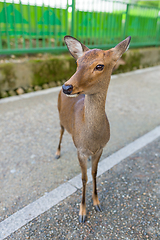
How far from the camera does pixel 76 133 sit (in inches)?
83.4

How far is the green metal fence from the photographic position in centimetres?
517

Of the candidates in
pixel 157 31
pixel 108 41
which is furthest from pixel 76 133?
pixel 157 31

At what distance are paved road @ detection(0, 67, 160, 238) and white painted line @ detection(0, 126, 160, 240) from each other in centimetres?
11

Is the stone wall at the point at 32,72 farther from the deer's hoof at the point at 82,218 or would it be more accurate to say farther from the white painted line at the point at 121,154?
the deer's hoof at the point at 82,218

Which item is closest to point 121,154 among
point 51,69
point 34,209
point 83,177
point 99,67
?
point 83,177

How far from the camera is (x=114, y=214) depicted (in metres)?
2.32

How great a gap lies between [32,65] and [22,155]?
9.96 ft

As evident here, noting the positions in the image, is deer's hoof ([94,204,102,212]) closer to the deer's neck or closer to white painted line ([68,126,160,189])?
white painted line ([68,126,160,189])

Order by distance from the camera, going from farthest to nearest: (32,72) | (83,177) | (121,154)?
(32,72), (121,154), (83,177)

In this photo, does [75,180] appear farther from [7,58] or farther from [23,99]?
[7,58]

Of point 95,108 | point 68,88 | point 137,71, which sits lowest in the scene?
point 137,71

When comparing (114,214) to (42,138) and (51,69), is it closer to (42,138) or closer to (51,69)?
(42,138)

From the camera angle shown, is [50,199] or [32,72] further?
[32,72]

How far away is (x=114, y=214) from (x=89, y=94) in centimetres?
143
